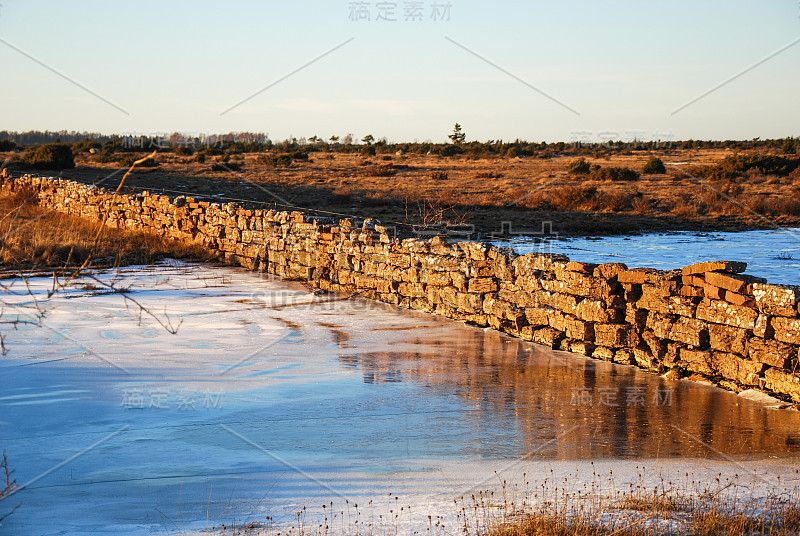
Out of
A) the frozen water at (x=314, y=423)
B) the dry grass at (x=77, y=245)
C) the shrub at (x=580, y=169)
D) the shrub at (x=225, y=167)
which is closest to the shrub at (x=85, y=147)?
the shrub at (x=225, y=167)

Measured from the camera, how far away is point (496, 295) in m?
10.7

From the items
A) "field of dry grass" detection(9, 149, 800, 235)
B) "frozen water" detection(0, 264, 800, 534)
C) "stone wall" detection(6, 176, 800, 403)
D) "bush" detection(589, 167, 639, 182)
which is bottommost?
"frozen water" detection(0, 264, 800, 534)

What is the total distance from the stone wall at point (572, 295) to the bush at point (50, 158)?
92.0 feet

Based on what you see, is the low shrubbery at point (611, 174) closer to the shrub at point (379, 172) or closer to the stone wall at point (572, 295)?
the shrub at point (379, 172)

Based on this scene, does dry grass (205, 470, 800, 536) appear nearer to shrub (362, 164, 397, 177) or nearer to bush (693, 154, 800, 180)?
bush (693, 154, 800, 180)

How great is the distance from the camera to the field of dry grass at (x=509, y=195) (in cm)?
2472

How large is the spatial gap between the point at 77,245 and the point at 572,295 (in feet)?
35.1

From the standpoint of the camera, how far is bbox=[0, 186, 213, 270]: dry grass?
14352 mm

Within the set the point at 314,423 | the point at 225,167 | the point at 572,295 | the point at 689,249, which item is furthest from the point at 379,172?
the point at 314,423

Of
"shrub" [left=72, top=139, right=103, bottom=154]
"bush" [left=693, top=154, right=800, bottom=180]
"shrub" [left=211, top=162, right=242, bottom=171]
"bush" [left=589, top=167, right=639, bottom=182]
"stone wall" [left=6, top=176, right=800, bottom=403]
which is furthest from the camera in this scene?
"shrub" [left=72, top=139, right=103, bottom=154]

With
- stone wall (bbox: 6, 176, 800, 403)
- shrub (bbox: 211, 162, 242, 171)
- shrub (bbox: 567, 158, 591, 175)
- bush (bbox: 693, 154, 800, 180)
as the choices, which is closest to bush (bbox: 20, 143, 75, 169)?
shrub (bbox: 211, 162, 242, 171)

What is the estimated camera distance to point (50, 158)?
1576 inches

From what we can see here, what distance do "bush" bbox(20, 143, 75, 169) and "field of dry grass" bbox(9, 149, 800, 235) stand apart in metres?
0.94

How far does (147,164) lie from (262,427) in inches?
1506
